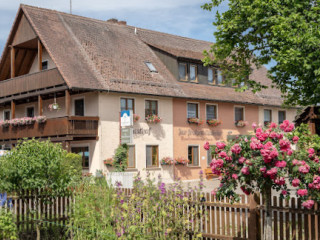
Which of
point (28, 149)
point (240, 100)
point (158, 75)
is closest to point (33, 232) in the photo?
point (28, 149)

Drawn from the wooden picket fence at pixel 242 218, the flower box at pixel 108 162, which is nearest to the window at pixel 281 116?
the flower box at pixel 108 162

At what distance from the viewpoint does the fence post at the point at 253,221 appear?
8500 millimetres

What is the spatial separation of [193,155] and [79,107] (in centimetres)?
844

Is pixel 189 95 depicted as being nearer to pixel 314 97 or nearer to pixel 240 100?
pixel 240 100

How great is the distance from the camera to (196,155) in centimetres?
3194

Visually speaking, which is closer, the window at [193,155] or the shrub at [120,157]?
the shrub at [120,157]

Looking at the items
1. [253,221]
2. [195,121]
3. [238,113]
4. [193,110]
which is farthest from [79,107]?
[253,221]

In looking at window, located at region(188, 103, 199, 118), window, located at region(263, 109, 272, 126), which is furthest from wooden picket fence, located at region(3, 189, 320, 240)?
window, located at region(263, 109, 272, 126)

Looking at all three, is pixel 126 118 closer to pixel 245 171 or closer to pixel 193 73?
pixel 193 73

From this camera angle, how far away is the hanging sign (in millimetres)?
25781

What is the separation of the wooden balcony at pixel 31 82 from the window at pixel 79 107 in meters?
1.95

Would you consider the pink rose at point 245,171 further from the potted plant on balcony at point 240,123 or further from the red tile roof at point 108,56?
the potted plant on balcony at point 240,123

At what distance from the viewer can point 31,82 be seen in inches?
1171

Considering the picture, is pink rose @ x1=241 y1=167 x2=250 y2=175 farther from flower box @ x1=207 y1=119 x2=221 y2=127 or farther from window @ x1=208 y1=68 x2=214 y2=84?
window @ x1=208 y1=68 x2=214 y2=84
